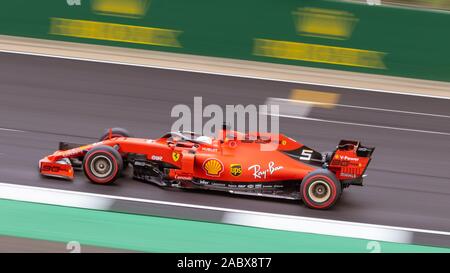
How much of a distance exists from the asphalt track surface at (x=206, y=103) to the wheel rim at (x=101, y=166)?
0.18 metres

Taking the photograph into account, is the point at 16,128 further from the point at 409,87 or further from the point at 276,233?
the point at 409,87

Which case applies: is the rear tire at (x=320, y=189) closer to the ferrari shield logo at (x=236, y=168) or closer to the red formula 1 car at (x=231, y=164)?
the red formula 1 car at (x=231, y=164)

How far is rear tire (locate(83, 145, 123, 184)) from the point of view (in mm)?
11047

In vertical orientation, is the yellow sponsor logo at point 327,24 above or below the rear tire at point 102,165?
above

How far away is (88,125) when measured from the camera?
1407cm

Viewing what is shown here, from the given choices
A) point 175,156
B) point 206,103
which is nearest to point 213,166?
point 175,156

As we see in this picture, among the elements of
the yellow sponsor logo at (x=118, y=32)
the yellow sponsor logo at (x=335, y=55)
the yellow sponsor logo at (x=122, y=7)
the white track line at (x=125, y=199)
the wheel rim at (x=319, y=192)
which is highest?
the yellow sponsor logo at (x=122, y=7)

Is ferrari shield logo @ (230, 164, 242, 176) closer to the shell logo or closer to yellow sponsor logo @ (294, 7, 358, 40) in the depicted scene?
the shell logo

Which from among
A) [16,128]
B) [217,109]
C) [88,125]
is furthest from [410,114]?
[16,128]

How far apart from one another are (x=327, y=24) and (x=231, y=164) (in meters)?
7.80

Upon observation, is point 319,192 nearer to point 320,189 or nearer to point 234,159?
point 320,189

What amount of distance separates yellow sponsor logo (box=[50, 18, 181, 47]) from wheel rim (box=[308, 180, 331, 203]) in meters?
8.40

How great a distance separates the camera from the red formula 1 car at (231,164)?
10859 mm

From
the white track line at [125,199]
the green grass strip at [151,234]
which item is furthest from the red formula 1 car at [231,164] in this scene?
the green grass strip at [151,234]
